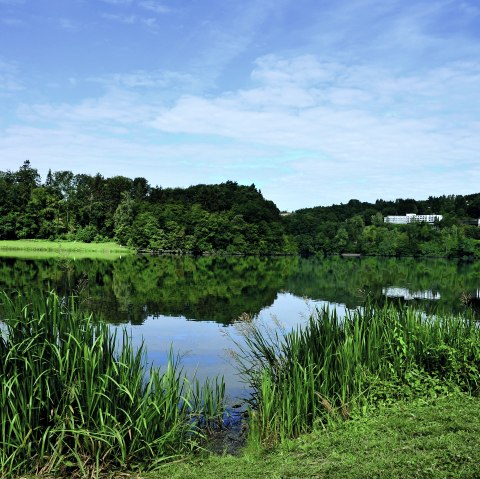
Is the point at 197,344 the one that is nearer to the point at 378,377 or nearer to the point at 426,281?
the point at 378,377

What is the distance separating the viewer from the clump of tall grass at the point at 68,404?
537 centimetres

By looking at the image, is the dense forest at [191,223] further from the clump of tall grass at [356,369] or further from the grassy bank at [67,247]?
the clump of tall grass at [356,369]

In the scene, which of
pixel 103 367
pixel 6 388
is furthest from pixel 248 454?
pixel 6 388

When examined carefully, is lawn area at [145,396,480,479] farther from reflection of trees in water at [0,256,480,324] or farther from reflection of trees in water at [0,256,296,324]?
reflection of trees in water at [0,256,296,324]

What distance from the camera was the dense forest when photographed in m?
78.5

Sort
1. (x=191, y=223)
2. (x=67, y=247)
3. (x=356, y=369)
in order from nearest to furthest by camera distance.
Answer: (x=356, y=369) → (x=67, y=247) → (x=191, y=223)

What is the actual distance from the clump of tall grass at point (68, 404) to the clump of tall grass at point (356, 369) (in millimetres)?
1698

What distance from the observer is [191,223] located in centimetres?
8475

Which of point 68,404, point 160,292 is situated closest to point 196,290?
point 160,292

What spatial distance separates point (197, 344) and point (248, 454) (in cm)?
932

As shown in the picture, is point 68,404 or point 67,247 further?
point 67,247

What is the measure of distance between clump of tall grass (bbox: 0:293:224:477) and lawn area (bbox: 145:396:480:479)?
0.50 meters

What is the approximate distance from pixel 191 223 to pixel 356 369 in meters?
78.3

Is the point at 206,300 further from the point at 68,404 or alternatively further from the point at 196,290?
the point at 68,404
